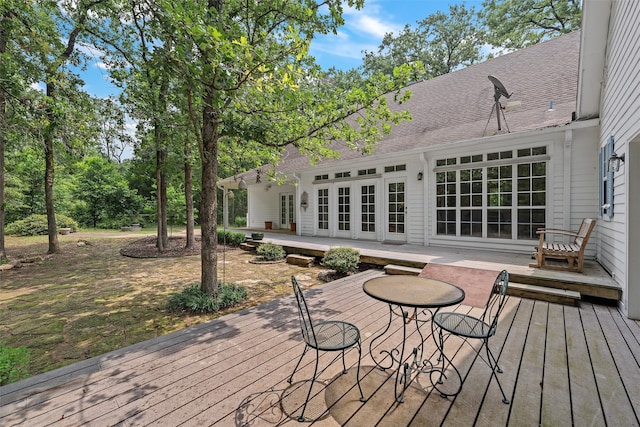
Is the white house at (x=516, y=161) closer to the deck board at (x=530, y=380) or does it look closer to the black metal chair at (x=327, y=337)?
the deck board at (x=530, y=380)

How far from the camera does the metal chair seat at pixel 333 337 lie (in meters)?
1.92

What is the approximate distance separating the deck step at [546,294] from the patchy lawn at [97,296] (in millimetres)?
3342

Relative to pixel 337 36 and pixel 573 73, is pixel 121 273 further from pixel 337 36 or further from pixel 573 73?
pixel 573 73

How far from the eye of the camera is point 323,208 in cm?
1016

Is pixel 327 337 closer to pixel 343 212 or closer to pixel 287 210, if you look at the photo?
pixel 343 212

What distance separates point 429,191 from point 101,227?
827 inches

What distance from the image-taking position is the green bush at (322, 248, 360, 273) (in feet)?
18.7

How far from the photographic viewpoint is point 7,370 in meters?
2.60

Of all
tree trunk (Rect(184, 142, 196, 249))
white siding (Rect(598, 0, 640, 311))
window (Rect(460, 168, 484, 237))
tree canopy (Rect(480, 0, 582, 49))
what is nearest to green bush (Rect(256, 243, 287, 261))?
tree trunk (Rect(184, 142, 196, 249))

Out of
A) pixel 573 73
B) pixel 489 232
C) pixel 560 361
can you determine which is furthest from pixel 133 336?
pixel 573 73

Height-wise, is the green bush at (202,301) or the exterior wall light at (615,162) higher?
→ the exterior wall light at (615,162)

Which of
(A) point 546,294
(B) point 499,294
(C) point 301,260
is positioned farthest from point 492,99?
(B) point 499,294

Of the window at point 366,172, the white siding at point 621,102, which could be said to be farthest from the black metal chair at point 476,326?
the window at point 366,172

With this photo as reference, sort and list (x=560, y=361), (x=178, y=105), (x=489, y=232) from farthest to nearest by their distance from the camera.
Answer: (x=489, y=232) → (x=178, y=105) → (x=560, y=361)
